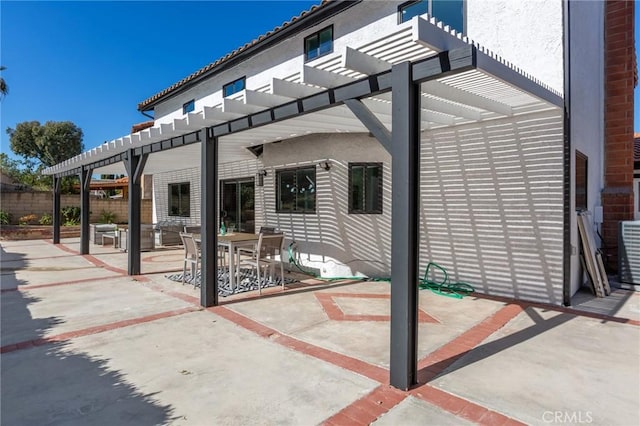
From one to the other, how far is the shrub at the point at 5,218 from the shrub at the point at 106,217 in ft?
13.1

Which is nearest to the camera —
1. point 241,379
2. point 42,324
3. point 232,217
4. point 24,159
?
point 241,379

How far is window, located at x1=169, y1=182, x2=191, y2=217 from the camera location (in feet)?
49.9

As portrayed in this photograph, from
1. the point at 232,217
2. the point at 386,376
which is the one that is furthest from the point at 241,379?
the point at 232,217

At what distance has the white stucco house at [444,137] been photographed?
4.37 metres

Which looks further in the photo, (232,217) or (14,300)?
(232,217)

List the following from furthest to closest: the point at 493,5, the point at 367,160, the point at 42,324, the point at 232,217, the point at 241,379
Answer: the point at 232,217 → the point at 367,160 → the point at 493,5 → the point at 42,324 → the point at 241,379

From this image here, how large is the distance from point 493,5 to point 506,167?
2976mm

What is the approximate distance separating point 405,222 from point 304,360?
1.96 metres

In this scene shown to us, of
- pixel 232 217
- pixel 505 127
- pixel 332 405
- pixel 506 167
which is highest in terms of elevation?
pixel 505 127

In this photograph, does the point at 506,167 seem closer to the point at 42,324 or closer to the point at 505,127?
the point at 505,127

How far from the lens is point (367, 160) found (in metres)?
8.41

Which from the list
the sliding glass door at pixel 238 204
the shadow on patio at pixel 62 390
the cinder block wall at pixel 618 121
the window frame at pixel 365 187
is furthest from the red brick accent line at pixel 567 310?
the sliding glass door at pixel 238 204

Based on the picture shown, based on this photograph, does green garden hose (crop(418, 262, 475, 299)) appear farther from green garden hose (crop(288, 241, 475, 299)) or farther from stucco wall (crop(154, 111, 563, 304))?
stucco wall (crop(154, 111, 563, 304))

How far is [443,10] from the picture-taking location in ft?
23.3
